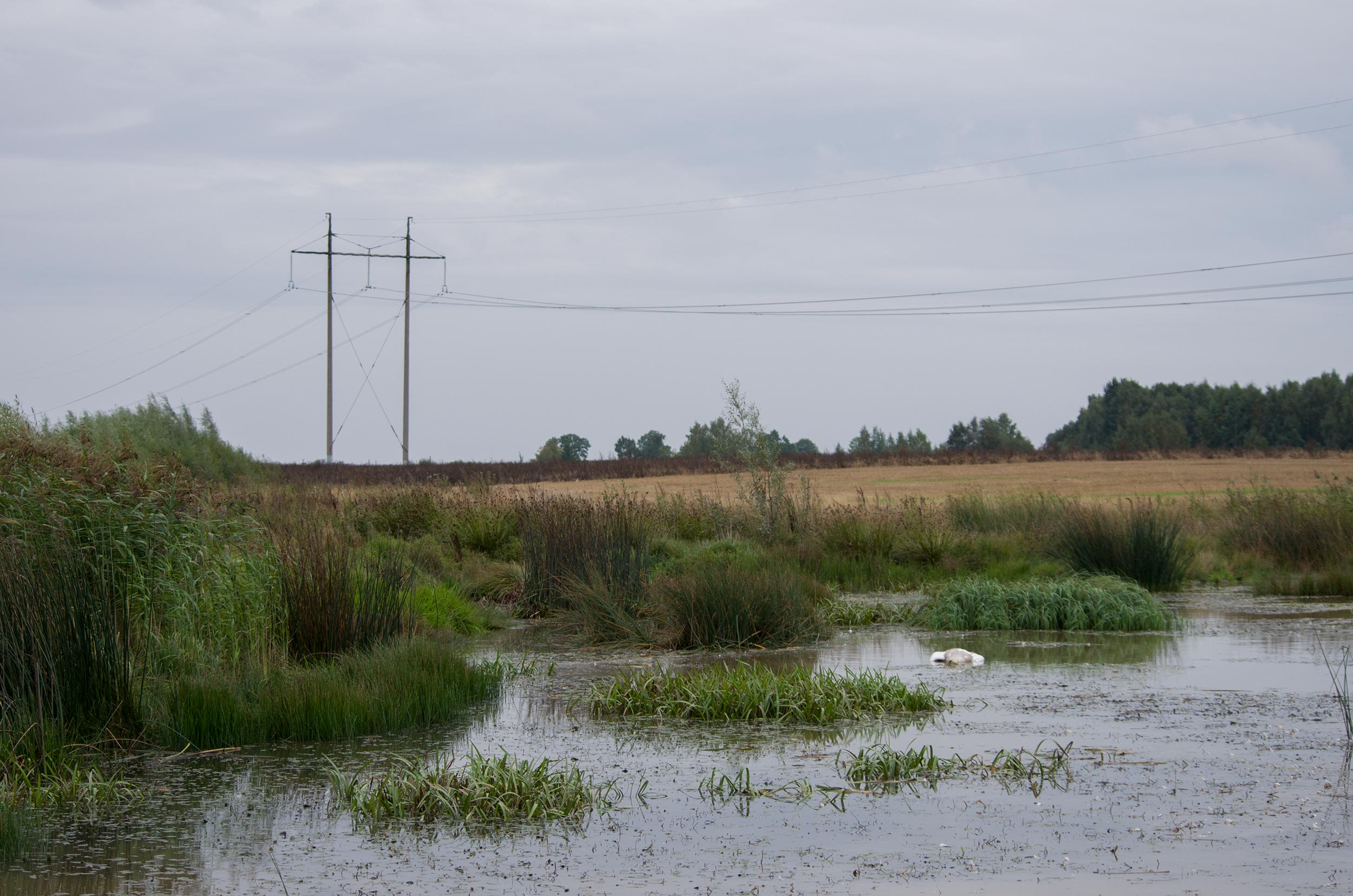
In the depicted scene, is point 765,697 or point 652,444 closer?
point 765,697

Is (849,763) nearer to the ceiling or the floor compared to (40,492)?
nearer to the floor

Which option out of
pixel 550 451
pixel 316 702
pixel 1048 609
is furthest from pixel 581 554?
pixel 550 451

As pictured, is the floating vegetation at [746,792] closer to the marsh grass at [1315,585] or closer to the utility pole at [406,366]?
the marsh grass at [1315,585]

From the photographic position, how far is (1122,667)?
10.0 metres

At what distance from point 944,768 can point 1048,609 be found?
7102mm

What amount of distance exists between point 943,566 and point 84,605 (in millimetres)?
13253

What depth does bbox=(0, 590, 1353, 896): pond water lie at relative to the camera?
4.66m

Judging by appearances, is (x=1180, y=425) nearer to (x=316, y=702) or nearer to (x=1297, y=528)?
(x=1297, y=528)

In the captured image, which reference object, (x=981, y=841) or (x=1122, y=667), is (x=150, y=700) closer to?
(x=981, y=841)

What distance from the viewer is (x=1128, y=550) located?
53.0 feet

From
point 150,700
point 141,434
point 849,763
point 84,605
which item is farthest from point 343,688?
point 141,434

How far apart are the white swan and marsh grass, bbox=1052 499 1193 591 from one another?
6.00m

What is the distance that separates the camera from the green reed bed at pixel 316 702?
7133 millimetres

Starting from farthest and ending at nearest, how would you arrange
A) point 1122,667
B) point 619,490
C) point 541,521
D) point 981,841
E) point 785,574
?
point 619,490 < point 541,521 < point 785,574 < point 1122,667 < point 981,841
